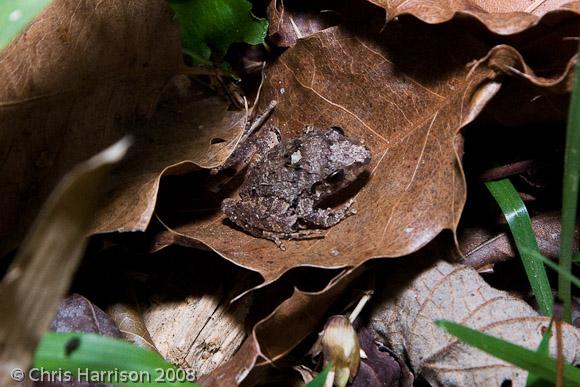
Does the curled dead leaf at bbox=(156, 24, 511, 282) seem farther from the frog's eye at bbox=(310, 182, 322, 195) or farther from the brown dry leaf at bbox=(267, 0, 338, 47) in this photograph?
the frog's eye at bbox=(310, 182, 322, 195)

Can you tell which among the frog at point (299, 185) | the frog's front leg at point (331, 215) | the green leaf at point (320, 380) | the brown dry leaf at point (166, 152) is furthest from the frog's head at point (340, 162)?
the green leaf at point (320, 380)

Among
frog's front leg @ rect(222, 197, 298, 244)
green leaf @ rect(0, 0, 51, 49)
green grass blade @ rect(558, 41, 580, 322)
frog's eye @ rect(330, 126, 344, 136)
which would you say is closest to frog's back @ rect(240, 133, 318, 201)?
frog's front leg @ rect(222, 197, 298, 244)

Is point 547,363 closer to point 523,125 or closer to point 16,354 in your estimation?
point 523,125

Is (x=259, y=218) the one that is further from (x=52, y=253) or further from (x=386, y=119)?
(x=52, y=253)

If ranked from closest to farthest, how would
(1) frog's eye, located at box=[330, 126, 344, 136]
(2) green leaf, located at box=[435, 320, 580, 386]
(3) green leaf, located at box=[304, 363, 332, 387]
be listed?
1. (2) green leaf, located at box=[435, 320, 580, 386]
2. (3) green leaf, located at box=[304, 363, 332, 387]
3. (1) frog's eye, located at box=[330, 126, 344, 136]

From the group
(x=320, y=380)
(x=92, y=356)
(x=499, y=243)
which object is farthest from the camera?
(x=499, y=243)

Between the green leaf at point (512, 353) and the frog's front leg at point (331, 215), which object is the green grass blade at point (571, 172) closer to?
the green leaf at point (512, 353)

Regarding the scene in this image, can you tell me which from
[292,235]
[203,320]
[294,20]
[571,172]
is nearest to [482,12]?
[571,172]
